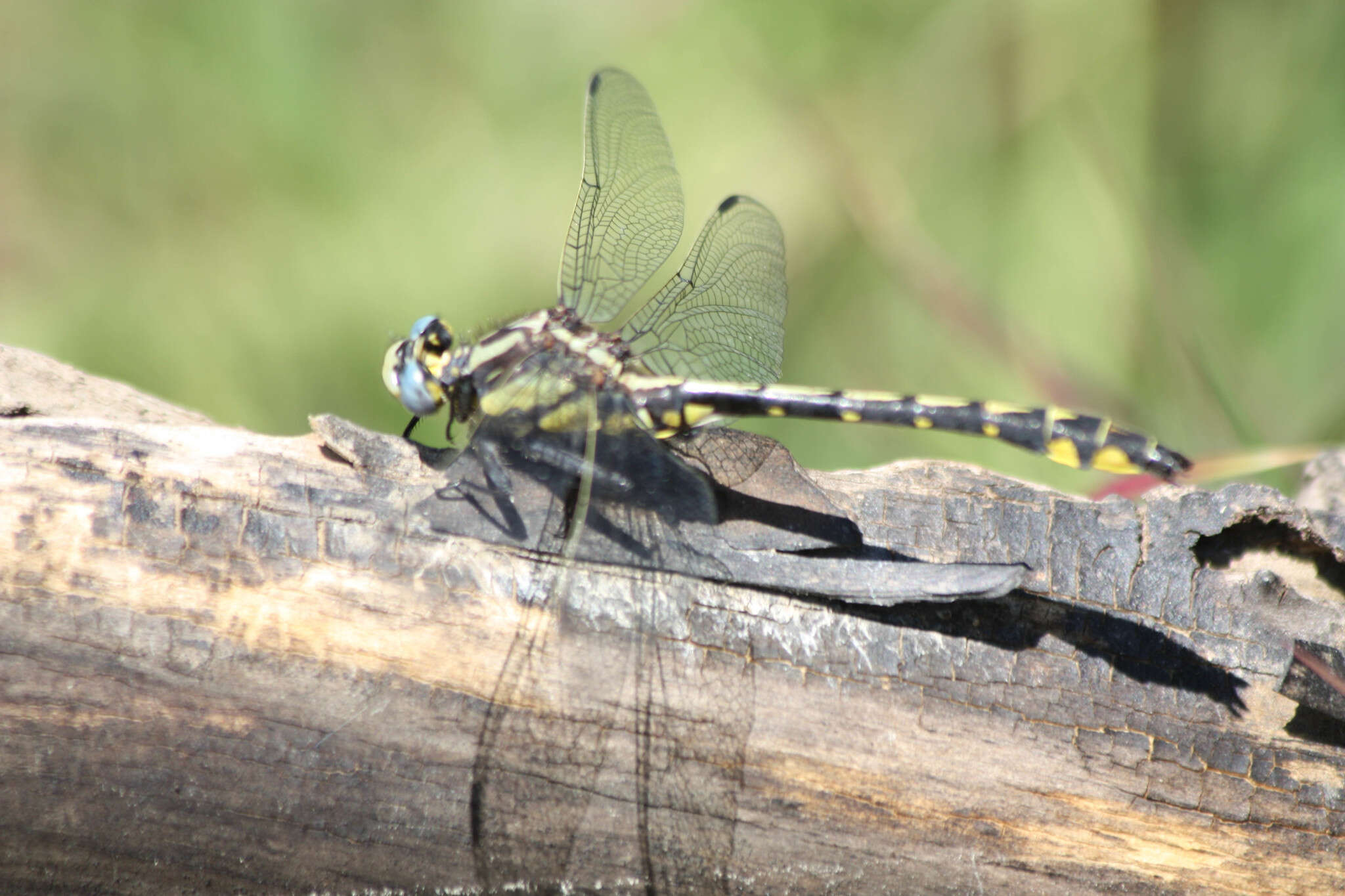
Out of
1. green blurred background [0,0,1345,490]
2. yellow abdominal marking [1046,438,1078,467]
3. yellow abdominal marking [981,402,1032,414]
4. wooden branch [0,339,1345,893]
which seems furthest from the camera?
green blurred background [0,0,1345,490]

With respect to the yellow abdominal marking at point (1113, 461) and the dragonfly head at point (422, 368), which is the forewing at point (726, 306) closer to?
the dragonfly head at point (422, 368)

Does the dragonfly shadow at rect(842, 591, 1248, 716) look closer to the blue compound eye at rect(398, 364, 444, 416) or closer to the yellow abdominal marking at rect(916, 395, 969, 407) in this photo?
the yellow abdominal marking at rect(916, 395, 969, 407)

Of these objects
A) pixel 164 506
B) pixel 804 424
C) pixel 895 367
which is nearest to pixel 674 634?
pixel 164 506

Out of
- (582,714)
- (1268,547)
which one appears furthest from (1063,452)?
(582,714)

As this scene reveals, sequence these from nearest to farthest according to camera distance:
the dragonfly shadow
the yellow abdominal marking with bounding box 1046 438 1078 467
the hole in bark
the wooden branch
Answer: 1. the wooden branch
2. the dragonfly shadow
3. the hole in bark
4. the yellow abdominal marking with bounding box 1046 438 1078 467

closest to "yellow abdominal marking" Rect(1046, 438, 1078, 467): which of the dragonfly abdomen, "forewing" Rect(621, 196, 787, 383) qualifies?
the dragonfly abdomen

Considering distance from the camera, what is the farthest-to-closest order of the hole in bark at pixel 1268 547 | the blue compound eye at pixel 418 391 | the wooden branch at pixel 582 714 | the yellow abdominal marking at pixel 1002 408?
the blue compound eye at pixel 418 391
the yellow abdominal marking at pixel 1002 408
the hole in bark at pixel 1268 547
the wooden branch at pixel 582 714

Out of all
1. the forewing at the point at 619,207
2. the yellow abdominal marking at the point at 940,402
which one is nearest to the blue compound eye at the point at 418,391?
the forewing at the point at 619,207

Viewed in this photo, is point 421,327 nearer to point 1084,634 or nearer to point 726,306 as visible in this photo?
point 726,306
